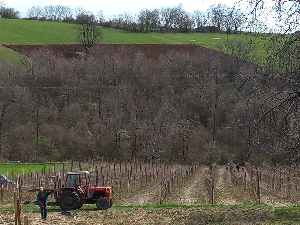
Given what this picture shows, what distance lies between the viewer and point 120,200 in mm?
19422

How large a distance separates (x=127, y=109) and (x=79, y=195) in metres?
41.6

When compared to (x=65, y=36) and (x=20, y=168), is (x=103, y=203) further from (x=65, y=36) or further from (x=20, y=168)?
(x=65, y=36)

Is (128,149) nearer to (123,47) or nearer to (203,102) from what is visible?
(203,102)

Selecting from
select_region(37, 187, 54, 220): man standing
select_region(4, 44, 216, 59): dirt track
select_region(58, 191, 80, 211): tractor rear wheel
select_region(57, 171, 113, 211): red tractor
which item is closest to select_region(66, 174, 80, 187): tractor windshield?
select_region(57, 171, 113, 211): red tractor

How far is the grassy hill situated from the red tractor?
61.9 metres

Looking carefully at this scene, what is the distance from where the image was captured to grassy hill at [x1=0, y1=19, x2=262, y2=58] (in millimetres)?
79250

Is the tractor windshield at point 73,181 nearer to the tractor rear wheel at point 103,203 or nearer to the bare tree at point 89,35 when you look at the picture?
the tractor rear wheel at point 103,203

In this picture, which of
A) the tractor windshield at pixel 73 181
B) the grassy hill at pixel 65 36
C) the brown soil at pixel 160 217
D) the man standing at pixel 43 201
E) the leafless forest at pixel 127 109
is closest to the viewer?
the brown soil at pixel 160 217

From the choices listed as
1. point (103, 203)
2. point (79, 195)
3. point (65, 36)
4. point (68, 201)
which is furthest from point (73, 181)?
point (65, 36)

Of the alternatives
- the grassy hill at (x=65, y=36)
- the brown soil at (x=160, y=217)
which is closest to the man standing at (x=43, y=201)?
the brown soil at (x=160, y=217)

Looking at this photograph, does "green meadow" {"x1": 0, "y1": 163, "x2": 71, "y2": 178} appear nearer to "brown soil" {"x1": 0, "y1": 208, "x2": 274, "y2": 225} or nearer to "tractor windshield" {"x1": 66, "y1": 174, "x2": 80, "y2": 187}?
"tractor windshield" {"x1": 66, "y1": 174, "x2": 80, "y2": 187}

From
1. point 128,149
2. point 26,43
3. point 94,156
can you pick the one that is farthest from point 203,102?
point 26,43

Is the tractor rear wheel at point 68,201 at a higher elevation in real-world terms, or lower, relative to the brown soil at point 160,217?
lower

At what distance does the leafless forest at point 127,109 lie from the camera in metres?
50.2
